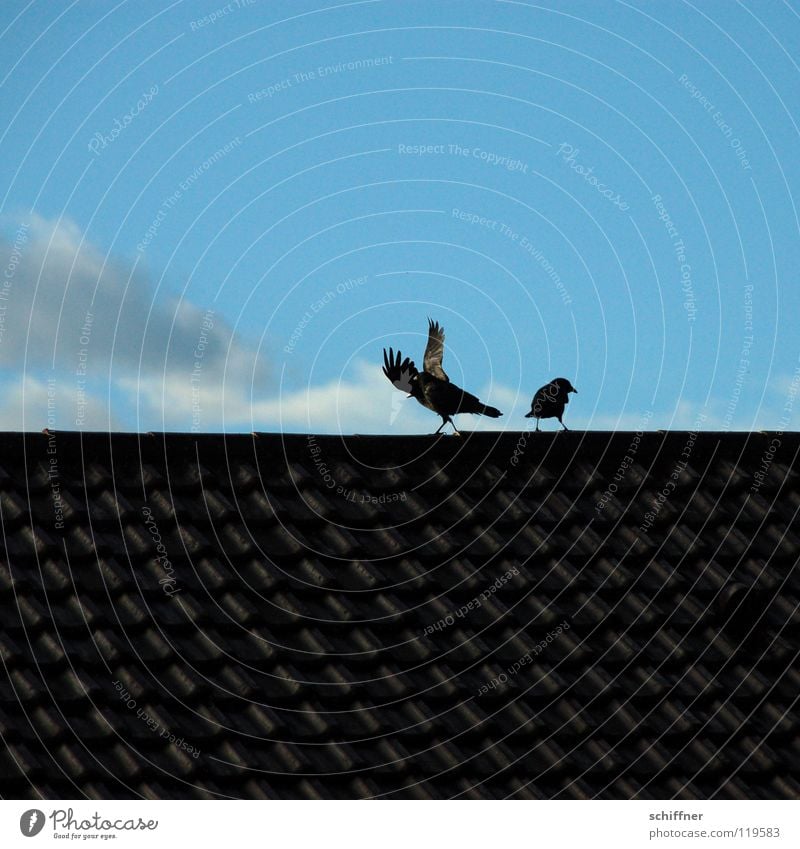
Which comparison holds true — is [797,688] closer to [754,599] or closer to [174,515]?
[754,599]

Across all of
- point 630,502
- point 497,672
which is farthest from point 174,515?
point 630,502

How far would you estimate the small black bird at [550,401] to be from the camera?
856 centimetres

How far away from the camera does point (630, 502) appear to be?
25.1 feet

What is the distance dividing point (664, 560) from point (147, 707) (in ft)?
9.64

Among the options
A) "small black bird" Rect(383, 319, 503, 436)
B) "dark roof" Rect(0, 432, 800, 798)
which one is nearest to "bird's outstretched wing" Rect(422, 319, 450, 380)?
"small black bird" Rect(383, 319, 503, 436)
